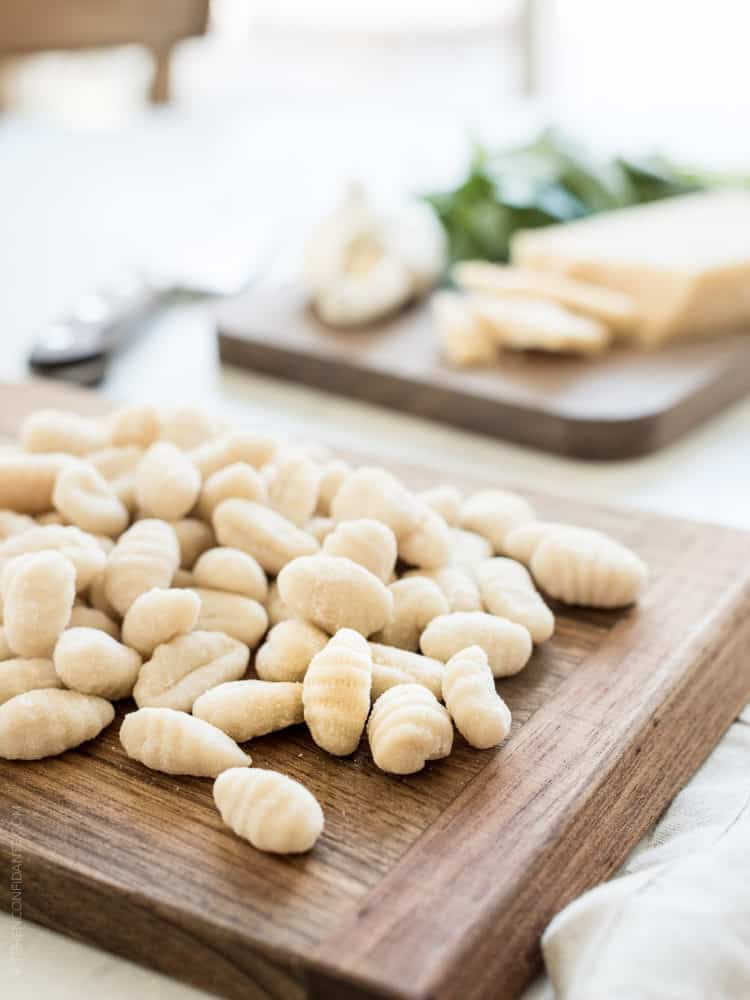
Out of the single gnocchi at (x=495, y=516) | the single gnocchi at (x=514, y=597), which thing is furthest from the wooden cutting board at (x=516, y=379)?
the single gnocchi at (x=514, y=597)

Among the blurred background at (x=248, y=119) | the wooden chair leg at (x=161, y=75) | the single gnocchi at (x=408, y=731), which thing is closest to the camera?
the single gnocchi at (x=408, y=731)

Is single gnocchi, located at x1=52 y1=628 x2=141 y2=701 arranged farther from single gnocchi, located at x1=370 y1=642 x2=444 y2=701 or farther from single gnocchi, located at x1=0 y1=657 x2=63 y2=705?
single gnocchi, located at x1=370 y1=642 x2=444 y2=701

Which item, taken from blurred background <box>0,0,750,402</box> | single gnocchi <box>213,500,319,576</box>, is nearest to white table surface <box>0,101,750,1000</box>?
blurred background <box>0,0,750,402</box>

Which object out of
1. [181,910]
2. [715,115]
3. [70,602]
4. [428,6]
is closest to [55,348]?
[70,602]

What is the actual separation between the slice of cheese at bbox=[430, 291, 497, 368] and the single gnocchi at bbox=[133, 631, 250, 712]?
2.18 feet

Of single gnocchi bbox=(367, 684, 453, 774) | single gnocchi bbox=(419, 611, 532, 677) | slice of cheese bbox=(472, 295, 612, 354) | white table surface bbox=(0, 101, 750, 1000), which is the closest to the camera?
single gnocchi bbox=(367, 684, 453, 774)

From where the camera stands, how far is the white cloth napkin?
0.67 metres

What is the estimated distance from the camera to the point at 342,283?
5.39 ft

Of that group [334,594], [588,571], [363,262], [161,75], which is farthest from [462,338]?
[161,75]

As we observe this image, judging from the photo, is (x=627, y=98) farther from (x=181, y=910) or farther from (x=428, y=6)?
(x=181, y=910)

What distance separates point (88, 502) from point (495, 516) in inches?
13.0

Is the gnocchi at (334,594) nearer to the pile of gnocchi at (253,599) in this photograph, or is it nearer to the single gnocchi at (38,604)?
the pile of gnocchi at (253,599)

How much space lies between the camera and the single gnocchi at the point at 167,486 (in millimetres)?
1048

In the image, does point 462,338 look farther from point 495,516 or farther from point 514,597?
point 514,597
